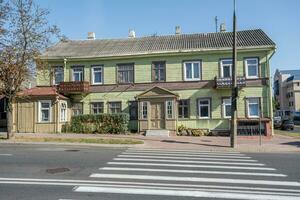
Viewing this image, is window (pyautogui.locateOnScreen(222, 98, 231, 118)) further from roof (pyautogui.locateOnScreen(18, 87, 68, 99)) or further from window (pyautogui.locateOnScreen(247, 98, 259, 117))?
roof (pyautogui.locateOnScreen(18, 87, 68, 99))

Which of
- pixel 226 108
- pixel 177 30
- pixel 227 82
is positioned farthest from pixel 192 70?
pixel 177 30

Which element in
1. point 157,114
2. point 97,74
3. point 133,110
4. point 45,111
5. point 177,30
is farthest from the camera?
point 177,30

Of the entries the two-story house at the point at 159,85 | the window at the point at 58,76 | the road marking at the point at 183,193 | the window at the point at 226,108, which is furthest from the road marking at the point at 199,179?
the window at the point at 58,76

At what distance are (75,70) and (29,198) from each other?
24.3 m

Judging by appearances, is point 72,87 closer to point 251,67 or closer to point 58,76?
point 58,76

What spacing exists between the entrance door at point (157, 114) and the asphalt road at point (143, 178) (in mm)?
14614

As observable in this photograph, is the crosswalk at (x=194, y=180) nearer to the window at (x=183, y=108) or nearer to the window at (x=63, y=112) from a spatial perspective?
the window at (x=183, y=108)

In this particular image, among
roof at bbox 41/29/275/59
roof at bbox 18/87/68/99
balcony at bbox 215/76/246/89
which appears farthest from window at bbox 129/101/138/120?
balcony at bbox 215/76/246/89

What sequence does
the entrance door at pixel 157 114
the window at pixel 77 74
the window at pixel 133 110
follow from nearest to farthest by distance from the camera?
the entrance door at pixel 157 114, the window at pixel 133 110, the window at pixel 77 74

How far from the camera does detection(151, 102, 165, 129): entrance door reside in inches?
1105

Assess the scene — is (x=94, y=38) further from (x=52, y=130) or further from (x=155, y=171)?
(x=155, y=171)

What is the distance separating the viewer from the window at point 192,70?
95.0ft

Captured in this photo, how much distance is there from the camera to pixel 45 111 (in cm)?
2778

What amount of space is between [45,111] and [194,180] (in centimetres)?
2098
